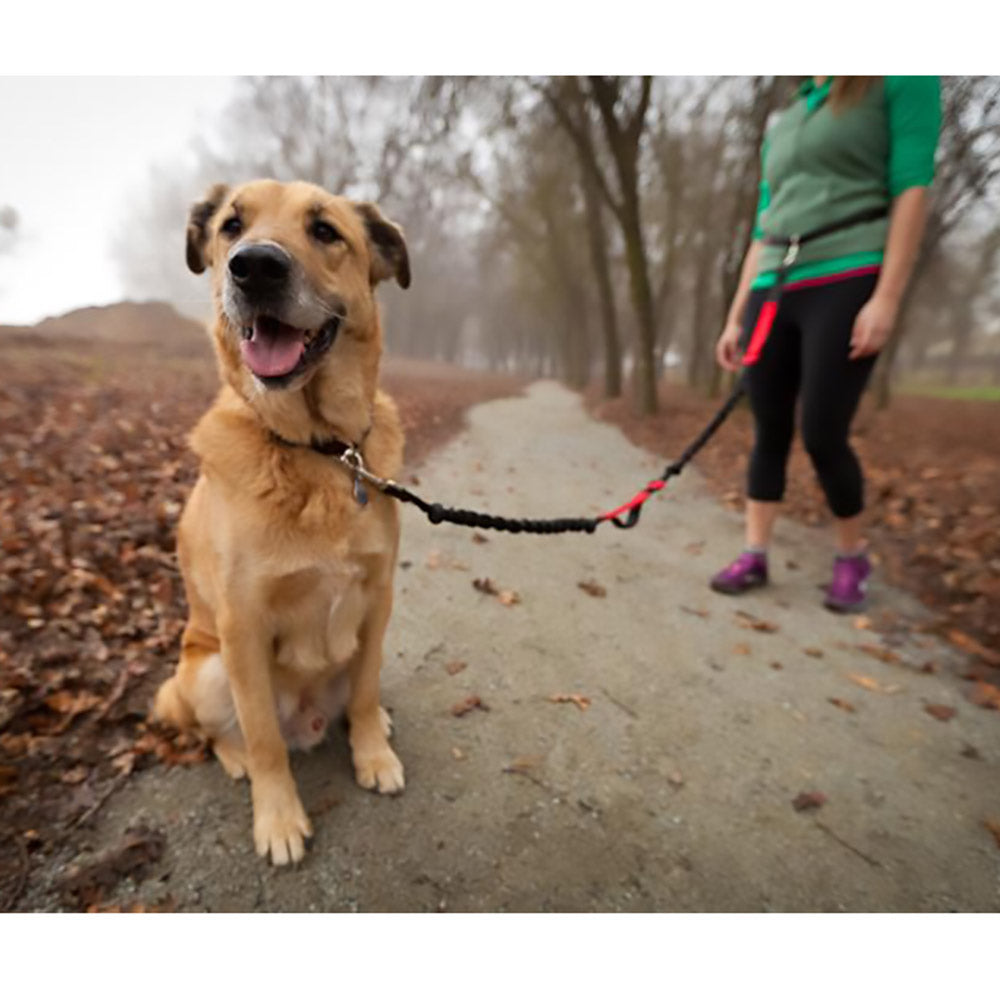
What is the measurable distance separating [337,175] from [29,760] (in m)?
23.7

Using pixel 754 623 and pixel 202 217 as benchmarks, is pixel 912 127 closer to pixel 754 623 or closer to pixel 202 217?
pixel 754 623

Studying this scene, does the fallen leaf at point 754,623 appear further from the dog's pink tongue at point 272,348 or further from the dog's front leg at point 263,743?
the dog's pink tongue at point 272,348

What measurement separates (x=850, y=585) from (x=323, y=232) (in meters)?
3.36

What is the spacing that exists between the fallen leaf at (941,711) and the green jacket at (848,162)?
2.03 m

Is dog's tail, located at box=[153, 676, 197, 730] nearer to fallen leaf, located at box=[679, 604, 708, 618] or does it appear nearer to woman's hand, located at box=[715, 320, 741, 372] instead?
fallen leaf, located at box=[679, 604, 708, 618]

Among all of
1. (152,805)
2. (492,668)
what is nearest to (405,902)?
(152,805)

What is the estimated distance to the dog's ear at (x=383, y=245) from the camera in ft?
6.99

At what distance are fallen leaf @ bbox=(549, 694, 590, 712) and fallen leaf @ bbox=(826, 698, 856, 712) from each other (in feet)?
3.68

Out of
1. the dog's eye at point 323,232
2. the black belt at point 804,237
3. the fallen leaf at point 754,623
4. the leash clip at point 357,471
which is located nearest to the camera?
the leash clip at point 357,471

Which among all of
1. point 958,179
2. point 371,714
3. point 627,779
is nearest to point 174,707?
point 371,714

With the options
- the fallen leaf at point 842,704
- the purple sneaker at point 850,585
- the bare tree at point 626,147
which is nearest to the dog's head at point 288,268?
the fallen leaf at point 842,704

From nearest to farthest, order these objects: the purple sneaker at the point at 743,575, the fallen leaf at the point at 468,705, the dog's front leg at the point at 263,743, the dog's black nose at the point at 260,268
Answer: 1. the dog's black nose at the point at 260,268
2. the dog's front leg at the point at 263,743
3. the fallen leaf at the point at 468,705
4. the purple sneaker at the point at 743,575

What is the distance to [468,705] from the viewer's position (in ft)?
7.75

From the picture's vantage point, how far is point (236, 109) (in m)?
21.0
